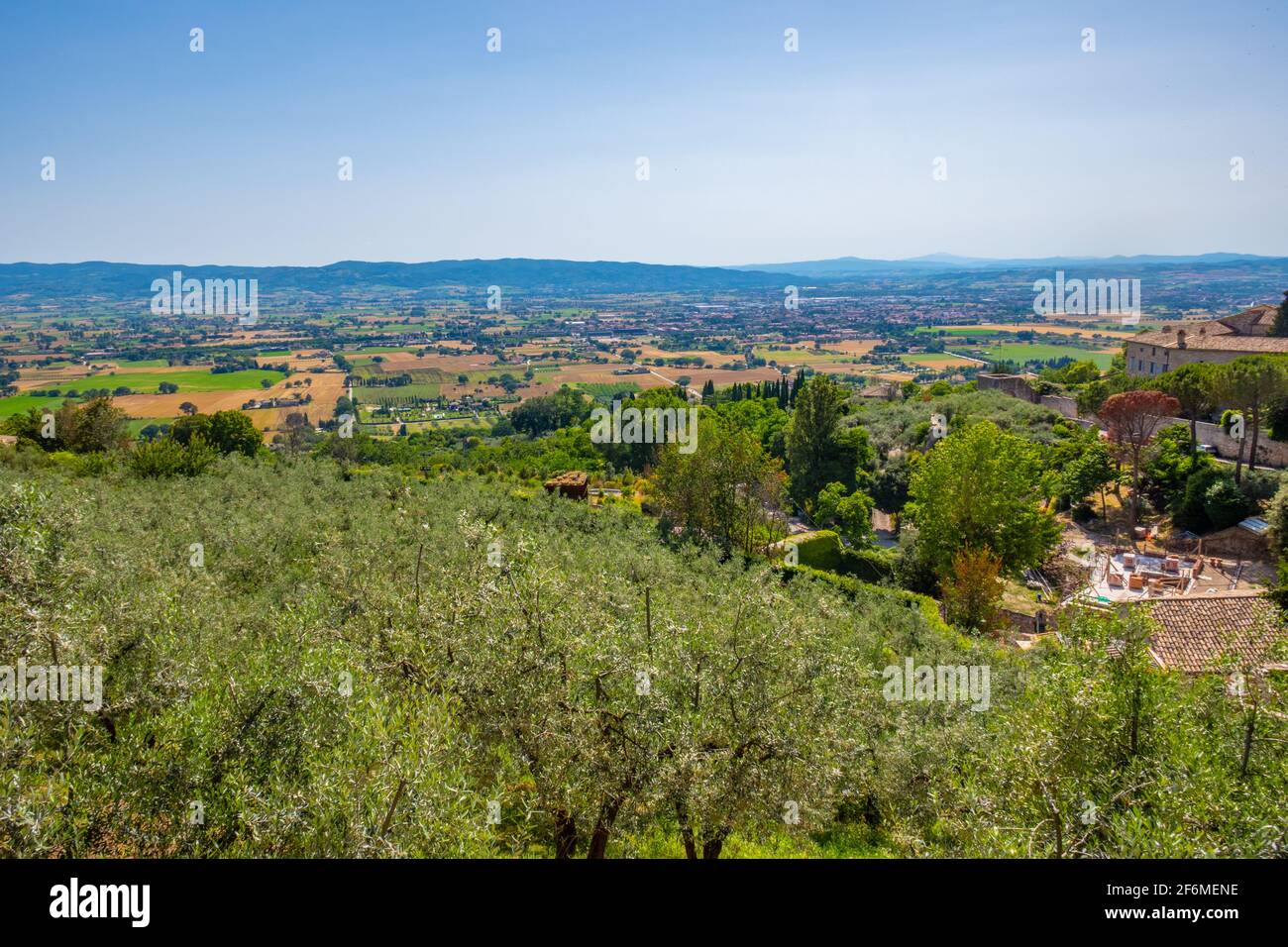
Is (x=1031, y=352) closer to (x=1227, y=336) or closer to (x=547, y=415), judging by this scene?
(x=1227, y=336)

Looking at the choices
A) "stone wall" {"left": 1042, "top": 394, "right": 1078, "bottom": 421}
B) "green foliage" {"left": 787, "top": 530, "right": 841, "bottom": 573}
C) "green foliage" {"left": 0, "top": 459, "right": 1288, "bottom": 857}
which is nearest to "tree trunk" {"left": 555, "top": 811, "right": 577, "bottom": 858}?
"green foliage" {"left": 0, "top": 459, "right": 1288, "bottom": 857}

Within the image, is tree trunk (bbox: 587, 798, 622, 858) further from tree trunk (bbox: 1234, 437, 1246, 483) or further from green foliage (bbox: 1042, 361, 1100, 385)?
green foliage (bbox: 1042, 361, 1100, 385)

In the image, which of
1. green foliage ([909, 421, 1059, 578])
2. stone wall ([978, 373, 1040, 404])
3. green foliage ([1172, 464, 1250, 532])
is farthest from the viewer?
stone wall ([978, 373, 1040, 404])

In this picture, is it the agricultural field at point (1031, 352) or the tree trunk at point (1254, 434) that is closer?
the tree trunk at point (1254, 434)

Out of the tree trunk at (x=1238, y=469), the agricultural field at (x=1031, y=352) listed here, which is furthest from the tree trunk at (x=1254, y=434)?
the agricultural field at (x=1031, y=352)

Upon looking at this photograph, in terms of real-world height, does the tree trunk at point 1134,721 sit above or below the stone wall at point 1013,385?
below

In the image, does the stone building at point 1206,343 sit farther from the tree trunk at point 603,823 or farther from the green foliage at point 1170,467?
the tree trunk at point 603,823
